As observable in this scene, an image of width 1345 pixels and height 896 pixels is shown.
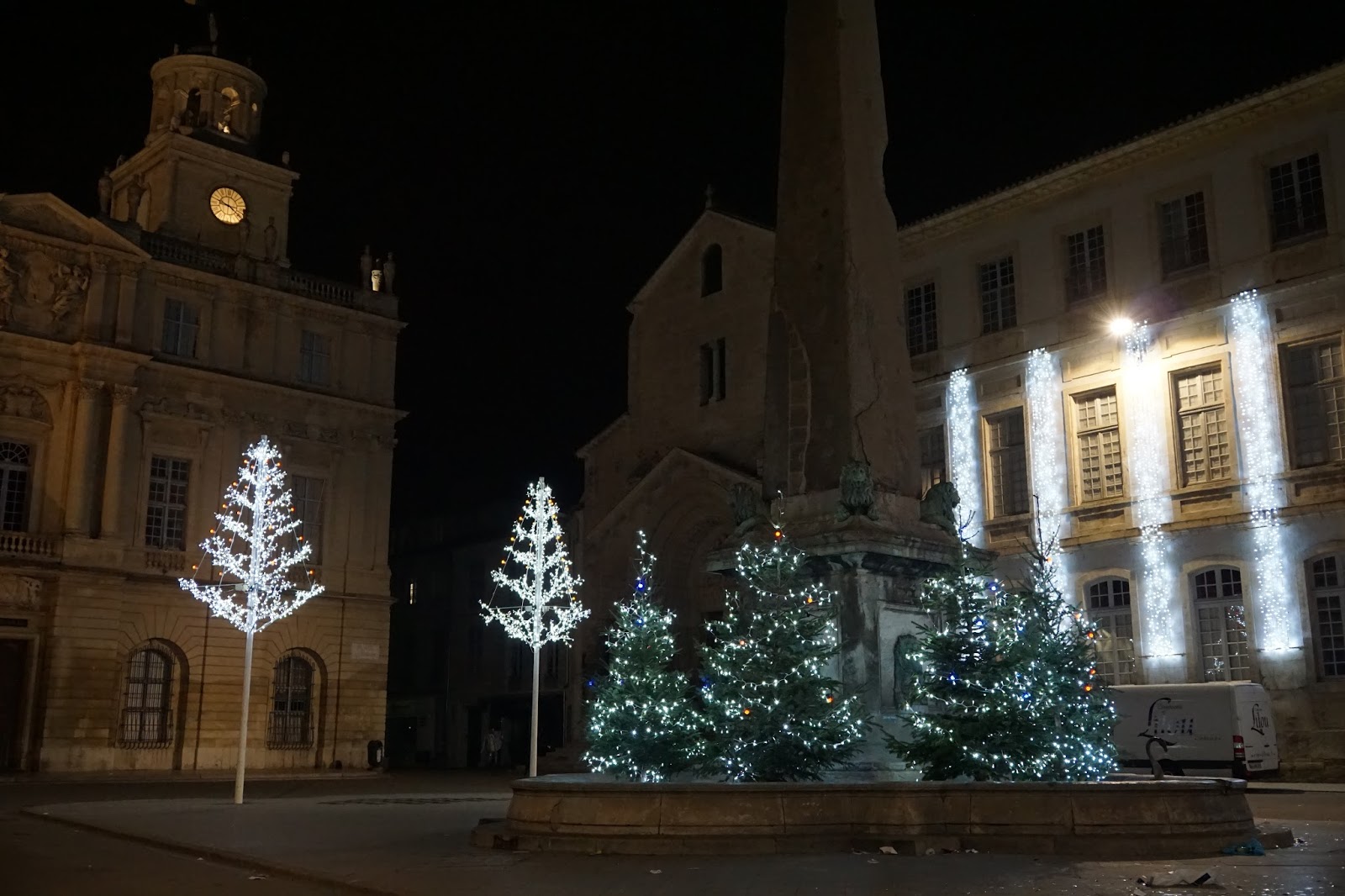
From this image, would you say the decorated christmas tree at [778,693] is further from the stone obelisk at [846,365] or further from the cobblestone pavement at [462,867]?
the cobblestone pavement at [462,867]

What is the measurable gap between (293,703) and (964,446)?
2065 cm

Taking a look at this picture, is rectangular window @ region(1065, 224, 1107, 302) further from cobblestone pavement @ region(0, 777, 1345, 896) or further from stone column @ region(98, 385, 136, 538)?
stone column @ region(98, 385, 136, 538)

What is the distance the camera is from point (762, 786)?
10680mm

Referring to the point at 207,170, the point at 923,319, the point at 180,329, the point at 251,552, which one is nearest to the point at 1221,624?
the point at 923,319

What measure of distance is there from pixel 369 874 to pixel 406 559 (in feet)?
138

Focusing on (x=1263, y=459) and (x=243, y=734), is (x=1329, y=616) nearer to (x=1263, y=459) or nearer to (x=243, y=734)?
(x=1263, y=459)

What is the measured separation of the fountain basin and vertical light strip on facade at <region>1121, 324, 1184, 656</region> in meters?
15.3

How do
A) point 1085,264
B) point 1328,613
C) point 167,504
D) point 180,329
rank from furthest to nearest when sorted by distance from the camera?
point 180,329 < point 167,504 < point 1085,264 < point 1328,613

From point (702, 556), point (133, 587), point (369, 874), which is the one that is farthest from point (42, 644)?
point (369, 874)

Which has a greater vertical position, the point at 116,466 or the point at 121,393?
the point at 121,393

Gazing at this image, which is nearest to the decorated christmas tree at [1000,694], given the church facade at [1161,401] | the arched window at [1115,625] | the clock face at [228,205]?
the church facade at [1161,401]

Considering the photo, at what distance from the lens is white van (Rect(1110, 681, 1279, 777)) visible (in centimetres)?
2184

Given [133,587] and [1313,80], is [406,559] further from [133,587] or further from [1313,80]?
[1313,80]

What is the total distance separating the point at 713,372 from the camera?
3516cm
